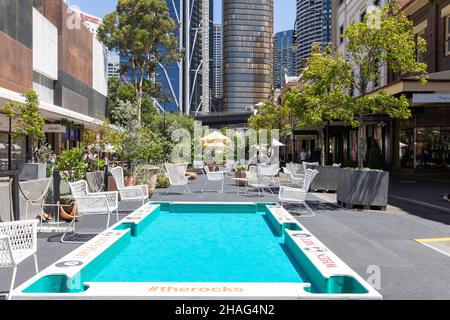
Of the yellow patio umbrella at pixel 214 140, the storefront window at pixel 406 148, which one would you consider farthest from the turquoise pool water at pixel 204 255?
the yellow patio umbrella at pixel 214 140

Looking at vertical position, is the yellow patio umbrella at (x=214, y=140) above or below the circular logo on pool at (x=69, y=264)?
above

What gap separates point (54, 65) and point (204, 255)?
3194cm

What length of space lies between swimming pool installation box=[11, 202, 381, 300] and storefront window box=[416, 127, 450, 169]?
17689 millimetres

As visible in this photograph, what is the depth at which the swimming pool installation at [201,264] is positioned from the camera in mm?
4363

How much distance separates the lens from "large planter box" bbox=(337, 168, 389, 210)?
11.7 m

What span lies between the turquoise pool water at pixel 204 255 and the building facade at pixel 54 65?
11470 mm

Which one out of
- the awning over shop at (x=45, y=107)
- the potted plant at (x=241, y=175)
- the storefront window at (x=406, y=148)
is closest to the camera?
the awning over shop at (x=45, y=107)

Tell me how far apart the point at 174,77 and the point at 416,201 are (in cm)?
13029

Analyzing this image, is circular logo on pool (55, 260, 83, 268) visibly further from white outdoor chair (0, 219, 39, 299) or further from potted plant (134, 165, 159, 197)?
potted plant (134, 165, 159, 197)

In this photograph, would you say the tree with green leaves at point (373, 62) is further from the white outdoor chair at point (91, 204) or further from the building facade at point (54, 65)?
the building facade at point (54, 65)

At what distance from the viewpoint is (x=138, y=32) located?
132 feet

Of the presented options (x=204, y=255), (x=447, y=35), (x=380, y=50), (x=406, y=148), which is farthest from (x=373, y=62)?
(x=406, y=148)

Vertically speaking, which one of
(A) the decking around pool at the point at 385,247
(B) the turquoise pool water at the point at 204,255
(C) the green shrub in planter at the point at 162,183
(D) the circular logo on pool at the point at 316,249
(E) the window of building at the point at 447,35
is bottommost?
(B) the turquoise pool water at the point at 204,255

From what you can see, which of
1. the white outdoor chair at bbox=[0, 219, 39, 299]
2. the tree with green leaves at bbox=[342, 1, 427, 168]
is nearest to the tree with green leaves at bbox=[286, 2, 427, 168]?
the tree with green leaves at bbox=[342, 1, 427, 168]
